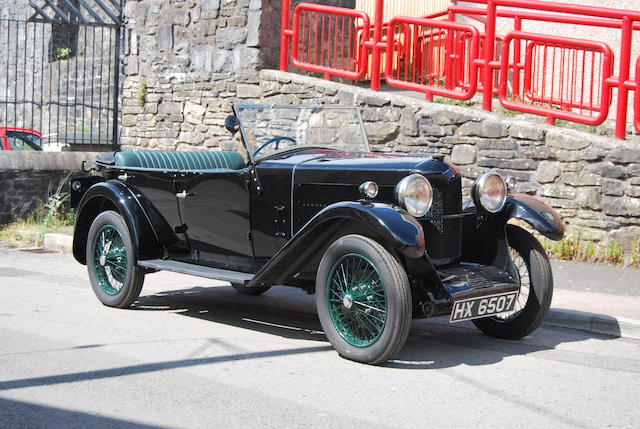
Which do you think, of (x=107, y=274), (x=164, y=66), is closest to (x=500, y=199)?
(x=107, y=274)

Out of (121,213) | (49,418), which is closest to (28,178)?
(121,213)

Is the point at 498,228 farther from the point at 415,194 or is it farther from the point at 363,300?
the point at 363,300

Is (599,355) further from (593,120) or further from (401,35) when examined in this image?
(401,35)

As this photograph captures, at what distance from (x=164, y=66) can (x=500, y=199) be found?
8.86m

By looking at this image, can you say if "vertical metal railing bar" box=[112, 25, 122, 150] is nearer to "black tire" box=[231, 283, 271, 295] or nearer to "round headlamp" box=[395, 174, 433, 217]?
"black tire" box=[231, 283, 271, 295]

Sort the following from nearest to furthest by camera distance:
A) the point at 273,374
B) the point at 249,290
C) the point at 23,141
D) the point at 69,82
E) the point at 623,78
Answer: the point at 273,374 < the point at 249,290 < the point at 623,78 < the point at 23,141 < the point at 69,82

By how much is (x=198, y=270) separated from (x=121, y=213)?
0.99m

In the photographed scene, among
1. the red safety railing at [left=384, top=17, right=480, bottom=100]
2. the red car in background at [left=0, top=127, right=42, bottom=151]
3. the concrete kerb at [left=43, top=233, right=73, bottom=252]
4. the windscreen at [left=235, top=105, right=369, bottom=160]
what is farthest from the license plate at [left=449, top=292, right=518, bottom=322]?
the red car in background at [left=0, top=127, right=42, bottom=151]

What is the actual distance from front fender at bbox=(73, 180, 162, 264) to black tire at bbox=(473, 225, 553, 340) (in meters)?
2.74

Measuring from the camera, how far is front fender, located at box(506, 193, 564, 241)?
6156 millimetres

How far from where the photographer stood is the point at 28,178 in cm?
1280

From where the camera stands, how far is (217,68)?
13164mm

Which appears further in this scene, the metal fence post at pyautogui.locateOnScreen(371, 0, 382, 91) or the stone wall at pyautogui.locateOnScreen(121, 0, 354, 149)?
the stone wall at pyautogui.locateOnScreen(121, 0, 354, 149)

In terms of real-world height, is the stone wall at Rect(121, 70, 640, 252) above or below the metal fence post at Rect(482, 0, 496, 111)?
below
